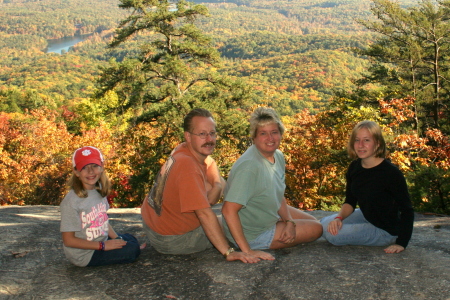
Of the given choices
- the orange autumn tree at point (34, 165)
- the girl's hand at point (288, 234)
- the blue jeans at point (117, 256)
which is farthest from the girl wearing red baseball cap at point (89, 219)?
the orange autumn tree at point (34, 165)

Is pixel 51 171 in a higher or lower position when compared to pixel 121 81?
lower

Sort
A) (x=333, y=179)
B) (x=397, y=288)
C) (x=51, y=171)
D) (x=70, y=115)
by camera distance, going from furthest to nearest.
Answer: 1. (x=70, y=115)
2. (x=51, y=171)
3. (x=333, y=179)
4. (x=397, y=288)

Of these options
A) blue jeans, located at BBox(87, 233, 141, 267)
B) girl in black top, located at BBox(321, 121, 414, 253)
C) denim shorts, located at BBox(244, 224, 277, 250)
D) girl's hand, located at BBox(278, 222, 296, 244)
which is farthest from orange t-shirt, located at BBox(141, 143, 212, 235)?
girl in black top, located at BBox(321, 121, 414, 253)

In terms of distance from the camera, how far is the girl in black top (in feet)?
11.4

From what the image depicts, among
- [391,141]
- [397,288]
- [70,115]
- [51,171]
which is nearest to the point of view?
[397,288]

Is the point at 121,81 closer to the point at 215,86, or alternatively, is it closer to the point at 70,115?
the point at 215,86

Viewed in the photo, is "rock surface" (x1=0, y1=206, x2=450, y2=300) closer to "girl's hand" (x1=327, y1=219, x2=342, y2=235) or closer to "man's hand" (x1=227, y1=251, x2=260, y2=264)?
"man's hand" (x1=227, y1=251, x2=260, y2=264)

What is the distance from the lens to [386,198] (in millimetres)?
3555

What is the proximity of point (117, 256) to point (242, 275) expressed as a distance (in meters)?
1.11

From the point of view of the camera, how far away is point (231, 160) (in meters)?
18.3

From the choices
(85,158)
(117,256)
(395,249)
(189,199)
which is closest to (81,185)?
(85,158)

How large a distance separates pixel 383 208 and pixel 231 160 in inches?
579

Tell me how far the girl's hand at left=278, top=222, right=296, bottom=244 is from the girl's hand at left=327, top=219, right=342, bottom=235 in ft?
1.18

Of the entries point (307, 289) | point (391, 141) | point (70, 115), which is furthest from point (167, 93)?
point (70, 115)
